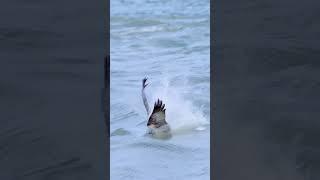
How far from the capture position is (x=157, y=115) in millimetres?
3236

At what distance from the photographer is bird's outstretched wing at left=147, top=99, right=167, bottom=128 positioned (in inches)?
126

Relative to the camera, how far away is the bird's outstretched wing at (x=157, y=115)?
10.5ft

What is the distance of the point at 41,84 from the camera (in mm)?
4020
